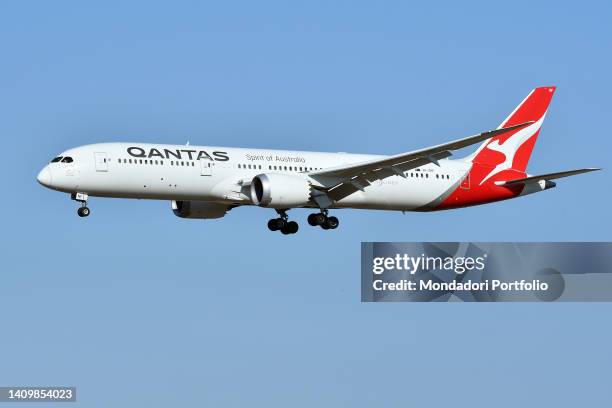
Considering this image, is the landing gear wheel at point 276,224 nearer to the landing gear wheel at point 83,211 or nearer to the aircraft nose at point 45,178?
the landing gear wheel at point 83,211

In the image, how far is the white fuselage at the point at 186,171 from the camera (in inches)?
2141

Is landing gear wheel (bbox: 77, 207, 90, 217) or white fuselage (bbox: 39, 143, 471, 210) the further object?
landing gear wheel (bbox: 77, 207, 90, 217)

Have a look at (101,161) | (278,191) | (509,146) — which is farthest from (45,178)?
(509,146)

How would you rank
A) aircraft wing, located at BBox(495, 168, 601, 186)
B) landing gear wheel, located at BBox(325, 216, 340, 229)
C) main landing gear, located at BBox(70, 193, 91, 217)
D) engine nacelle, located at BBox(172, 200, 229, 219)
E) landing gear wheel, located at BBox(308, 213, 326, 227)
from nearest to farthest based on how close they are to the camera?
main landing gear, located at BBox(70, 193, 91, 217)
aircraft wing, located at BBox(495, 168, 601, 186)
landing gear wheel, located at BBox(308, 213, 326, 227)
landing gear wheel, located at BBox(325, 216, 340, 229)
engine nacelle, located at BBox(172, 200, 229, 219)

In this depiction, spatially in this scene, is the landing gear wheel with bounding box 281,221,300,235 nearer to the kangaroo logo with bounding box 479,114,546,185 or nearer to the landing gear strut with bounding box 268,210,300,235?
the landing gear strut with bounding box 268,210,300,235

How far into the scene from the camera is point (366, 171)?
5684 centimetres

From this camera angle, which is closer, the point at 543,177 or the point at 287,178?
the point at 287,178

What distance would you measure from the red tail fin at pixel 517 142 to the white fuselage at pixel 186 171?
610 cm

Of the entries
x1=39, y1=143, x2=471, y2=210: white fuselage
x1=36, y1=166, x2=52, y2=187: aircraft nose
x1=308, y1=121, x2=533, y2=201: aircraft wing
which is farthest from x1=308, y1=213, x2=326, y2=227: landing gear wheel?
x1=36, y1=166, x2=52, y2=187: aircraft nose

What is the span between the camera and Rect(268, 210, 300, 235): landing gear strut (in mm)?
60438

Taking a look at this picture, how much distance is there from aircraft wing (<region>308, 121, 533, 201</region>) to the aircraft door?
9.32m

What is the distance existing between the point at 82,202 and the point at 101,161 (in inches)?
82.5

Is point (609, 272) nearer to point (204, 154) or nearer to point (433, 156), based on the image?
point (433, 156)

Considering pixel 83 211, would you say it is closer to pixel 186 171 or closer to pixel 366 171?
pixel 186 171
